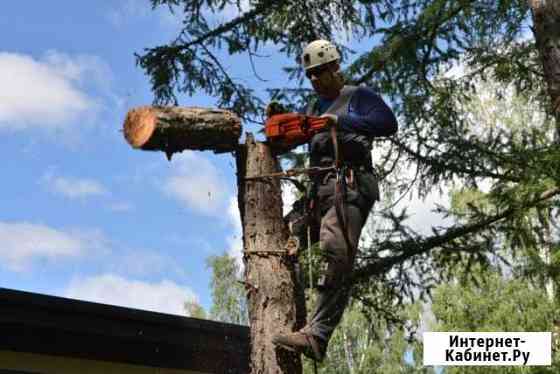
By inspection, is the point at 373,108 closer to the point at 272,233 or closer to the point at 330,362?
the point at 272,233

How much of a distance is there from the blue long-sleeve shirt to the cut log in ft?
2.38

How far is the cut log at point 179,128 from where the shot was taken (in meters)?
5.45

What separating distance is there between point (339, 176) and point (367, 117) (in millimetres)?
427

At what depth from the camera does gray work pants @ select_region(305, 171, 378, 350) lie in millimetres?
5602

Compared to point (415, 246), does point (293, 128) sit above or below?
below

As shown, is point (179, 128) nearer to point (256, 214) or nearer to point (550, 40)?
point (256, 214)

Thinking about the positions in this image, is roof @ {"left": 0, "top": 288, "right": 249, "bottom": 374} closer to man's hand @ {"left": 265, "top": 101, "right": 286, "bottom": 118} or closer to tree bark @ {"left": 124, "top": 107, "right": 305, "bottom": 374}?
tree bark @ {"left": 124, "top": 107, "right": 305, "bottom": 374}

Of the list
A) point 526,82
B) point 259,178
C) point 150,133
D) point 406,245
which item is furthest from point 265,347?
point 526,82

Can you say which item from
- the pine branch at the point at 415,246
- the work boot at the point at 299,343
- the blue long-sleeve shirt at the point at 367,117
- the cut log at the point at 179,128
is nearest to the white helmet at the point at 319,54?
the blue long-sleeve shirt at the point at 367,117

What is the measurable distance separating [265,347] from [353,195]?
3.79ft

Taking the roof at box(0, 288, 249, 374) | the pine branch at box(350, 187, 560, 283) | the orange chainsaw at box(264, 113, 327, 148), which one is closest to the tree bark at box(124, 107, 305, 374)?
the orange chainsaw at box(264, 113, 327, 148)

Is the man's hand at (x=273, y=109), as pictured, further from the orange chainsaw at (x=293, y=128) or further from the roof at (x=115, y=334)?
the roof at (x=115, y=334)

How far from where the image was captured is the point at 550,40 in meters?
8.92

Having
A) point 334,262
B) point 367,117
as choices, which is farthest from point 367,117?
point 334,262
